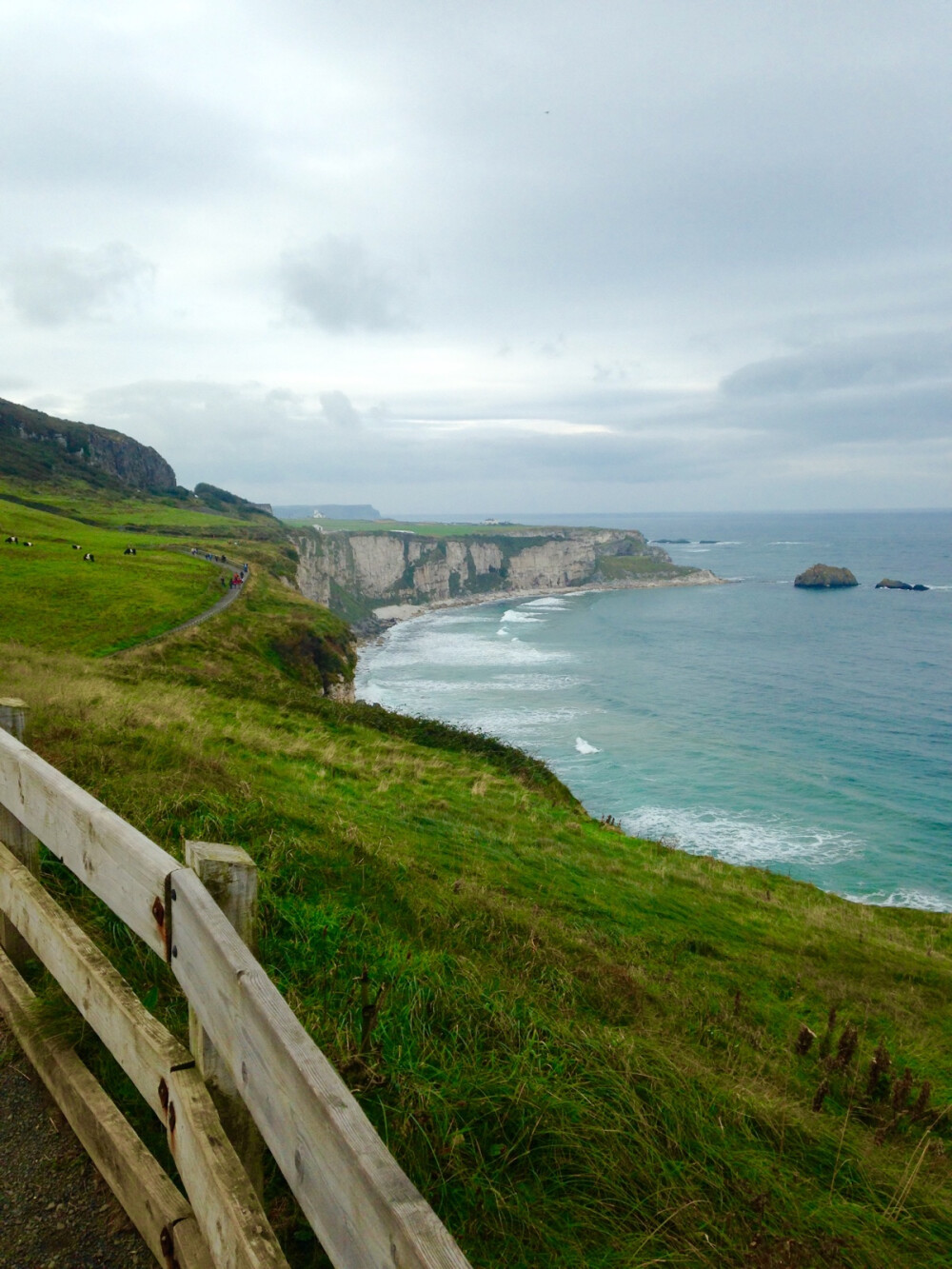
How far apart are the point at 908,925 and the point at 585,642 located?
7412cm

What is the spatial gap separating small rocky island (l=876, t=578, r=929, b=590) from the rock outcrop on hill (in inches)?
5453

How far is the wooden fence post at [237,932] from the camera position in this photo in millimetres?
2570

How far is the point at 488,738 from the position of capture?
30.5 meters

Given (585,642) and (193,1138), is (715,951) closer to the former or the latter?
(193,1138)

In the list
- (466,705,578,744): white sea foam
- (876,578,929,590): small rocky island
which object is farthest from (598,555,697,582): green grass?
(466,705,578,744): white sea foam

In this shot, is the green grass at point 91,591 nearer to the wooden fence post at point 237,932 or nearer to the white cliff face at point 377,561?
the wooden fence post at point 237,932

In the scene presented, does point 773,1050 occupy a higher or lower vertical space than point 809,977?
higher

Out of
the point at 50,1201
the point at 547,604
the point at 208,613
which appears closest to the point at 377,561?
the point at 547,604

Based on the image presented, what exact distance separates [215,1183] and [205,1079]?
0.41 meters

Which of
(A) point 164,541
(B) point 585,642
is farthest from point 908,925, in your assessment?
(B) point 585,642

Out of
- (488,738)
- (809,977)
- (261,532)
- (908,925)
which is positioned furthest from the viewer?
(261,532)

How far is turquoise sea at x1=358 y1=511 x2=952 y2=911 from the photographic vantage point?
3241 centimetres

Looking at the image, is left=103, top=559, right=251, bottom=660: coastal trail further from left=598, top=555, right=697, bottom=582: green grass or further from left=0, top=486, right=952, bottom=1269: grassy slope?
left=598, top=555, right=697, bottom=582: green grass

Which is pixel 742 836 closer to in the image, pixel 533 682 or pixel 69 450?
pixel 533 682
